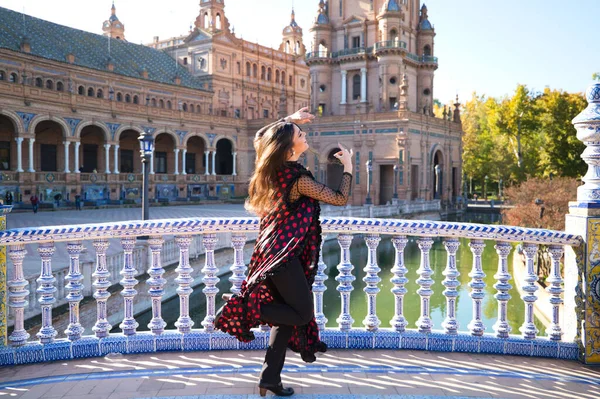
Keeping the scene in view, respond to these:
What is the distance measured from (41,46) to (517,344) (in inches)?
1317

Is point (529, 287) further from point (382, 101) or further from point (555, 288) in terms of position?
point (382, 101)

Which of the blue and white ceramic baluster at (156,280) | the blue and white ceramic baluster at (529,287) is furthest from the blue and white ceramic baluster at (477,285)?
the blue and white ceramic baluster at (156,280)

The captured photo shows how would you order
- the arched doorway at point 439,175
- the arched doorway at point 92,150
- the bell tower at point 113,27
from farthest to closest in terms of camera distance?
the bell tower at point 113,27 < the arched doorway at point 439,175 < the arched doorway at point 92,150

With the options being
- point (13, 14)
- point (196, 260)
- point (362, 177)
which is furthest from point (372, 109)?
point (196, 260)

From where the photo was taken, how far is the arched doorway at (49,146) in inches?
1158

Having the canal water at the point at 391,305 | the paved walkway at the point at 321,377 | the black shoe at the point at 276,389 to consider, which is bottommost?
the canal water at the point at 391,305

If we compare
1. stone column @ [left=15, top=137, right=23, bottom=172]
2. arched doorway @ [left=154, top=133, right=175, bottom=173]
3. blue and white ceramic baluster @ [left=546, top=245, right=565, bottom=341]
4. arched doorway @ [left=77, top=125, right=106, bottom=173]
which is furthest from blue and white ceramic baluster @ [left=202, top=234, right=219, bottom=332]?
arched doorway @ [left=154, top=133, right=175, bottom=173]

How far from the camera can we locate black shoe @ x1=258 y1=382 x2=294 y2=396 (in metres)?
3.33

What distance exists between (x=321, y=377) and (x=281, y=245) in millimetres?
1138

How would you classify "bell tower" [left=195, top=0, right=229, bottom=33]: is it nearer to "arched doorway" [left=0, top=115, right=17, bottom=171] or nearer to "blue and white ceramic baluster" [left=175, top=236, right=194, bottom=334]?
"arched doorway" [left=0, top=115, right=17, bottom=171]

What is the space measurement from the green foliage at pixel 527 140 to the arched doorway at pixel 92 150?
26.0m

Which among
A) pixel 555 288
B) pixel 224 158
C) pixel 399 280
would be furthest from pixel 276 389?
pixel 224 158

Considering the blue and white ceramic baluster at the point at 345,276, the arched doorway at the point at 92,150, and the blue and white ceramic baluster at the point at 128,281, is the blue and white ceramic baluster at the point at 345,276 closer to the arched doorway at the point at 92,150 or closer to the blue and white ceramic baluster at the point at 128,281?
the blue and white ceramic baluster at the point at 128,281

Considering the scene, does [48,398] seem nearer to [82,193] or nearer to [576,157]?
[82,193]
